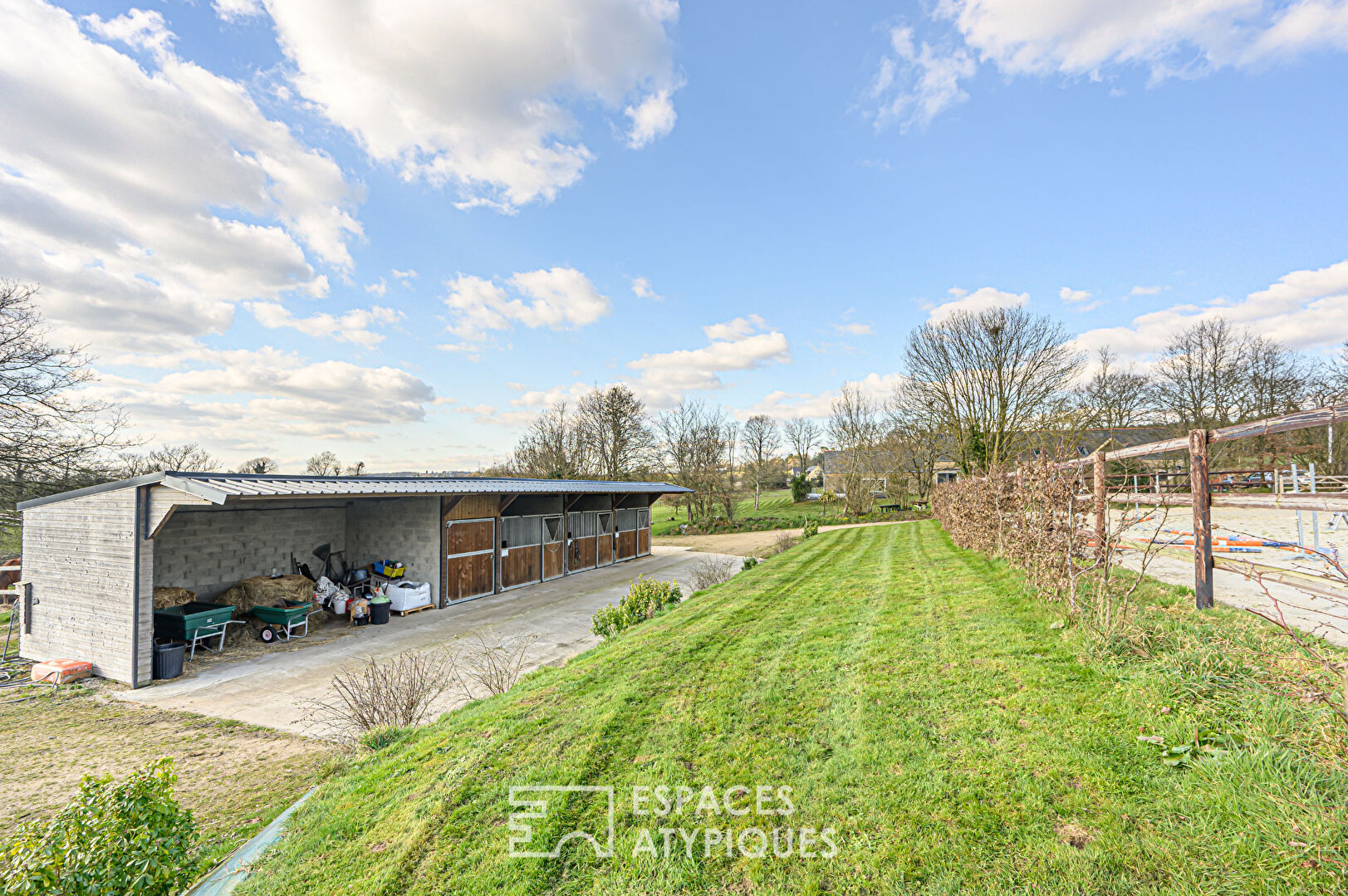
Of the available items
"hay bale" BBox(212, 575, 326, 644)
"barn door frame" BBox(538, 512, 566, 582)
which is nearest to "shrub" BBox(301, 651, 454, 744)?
"hay bale" BBox(212, 575, 326, 644)

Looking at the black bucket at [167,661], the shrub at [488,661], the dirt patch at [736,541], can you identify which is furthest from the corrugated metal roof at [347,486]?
the dirt patch at [736,541]

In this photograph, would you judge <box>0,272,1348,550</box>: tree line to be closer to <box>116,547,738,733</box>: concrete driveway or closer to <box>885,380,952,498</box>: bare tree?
<box>885,380,952,498</box>: bare tree

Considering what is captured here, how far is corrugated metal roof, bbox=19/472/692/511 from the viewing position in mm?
8031

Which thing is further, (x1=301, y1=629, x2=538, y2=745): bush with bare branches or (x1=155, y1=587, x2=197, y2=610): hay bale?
(x1=155, y1=587, x2=197, y2=610): hay bale

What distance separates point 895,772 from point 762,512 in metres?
36.1

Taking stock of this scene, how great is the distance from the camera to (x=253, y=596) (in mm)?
10508

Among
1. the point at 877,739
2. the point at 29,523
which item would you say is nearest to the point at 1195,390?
the point at 877,739

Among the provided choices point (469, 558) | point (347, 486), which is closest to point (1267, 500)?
point (347, 486)

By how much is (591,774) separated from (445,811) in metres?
0.93

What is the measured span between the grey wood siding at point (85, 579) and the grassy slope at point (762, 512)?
24.4 meters

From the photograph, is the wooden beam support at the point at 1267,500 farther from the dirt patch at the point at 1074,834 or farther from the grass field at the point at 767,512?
the grass field at the point at 767,512

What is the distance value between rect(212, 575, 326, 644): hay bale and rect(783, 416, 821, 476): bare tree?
125 feet

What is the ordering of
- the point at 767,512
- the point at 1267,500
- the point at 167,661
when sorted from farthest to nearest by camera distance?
the point at 767,512 → the point at 167,661 → the point at 1267,500

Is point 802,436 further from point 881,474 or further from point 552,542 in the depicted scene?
point 552,542
